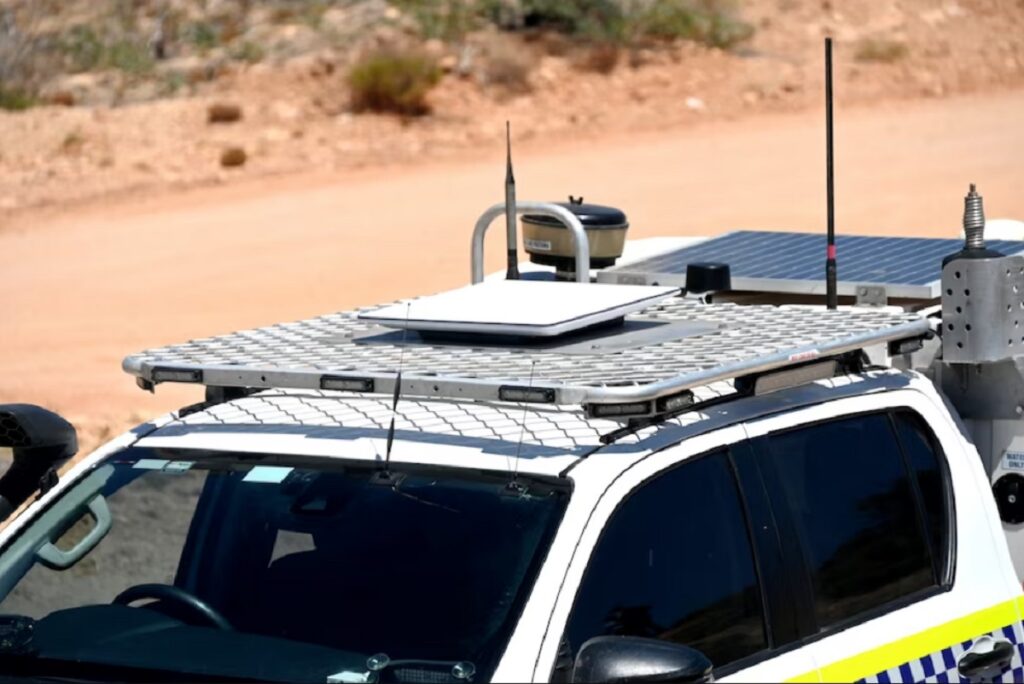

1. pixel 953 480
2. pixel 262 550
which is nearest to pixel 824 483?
pixel 953 480

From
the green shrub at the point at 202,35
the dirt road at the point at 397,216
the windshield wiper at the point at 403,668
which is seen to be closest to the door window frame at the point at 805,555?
the windshield wiper at the point at 403,668

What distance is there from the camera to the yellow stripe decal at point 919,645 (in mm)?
3850

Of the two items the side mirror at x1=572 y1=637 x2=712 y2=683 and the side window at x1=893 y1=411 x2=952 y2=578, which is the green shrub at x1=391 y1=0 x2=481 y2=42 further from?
the side mirror at x1=572 y1=637 x2=712 y2=683

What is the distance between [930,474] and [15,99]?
24.6 m

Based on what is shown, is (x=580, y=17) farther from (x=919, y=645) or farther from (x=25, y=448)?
(x=919, y=645)

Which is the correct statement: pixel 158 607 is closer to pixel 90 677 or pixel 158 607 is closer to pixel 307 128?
pixel 90 677

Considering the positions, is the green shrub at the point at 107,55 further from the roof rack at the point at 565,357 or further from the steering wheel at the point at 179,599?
the steering wheel at the point at 179,599

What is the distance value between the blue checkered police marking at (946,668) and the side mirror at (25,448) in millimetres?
2039

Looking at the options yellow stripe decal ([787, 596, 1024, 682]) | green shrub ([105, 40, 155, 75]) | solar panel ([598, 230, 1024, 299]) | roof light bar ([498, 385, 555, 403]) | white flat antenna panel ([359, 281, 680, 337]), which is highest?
white flat antenna panel ([359, 281, 680, 337])

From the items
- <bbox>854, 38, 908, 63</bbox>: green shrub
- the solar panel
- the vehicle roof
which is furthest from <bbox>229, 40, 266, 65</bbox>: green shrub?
the vehicle roof

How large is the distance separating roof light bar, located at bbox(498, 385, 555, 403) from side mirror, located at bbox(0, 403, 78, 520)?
1445mm

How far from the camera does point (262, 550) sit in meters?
4.20

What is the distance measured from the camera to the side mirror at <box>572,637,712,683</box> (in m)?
3.29

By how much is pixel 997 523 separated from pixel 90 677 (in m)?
2.17
